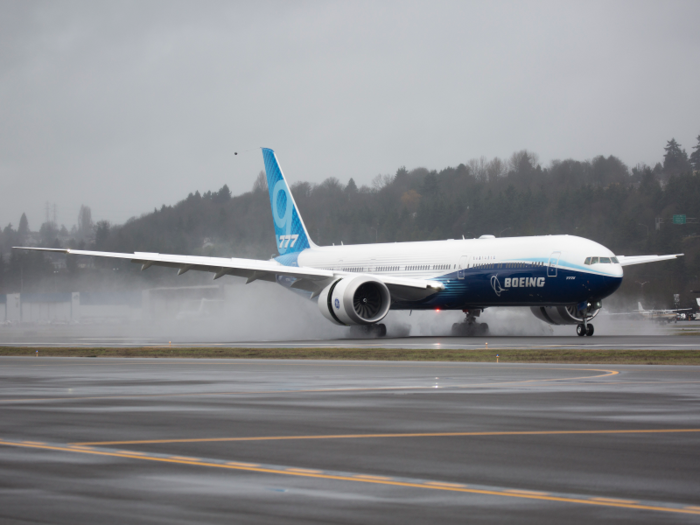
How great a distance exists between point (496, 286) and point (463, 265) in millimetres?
2279

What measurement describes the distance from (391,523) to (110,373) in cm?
1689

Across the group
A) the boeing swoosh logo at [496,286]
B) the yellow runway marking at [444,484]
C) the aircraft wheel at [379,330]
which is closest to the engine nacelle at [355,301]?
the aircraft wheel at [379,330]

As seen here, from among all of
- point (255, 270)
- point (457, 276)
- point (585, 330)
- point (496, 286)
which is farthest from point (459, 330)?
point (255, 270)

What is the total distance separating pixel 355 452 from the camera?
9180 millimetres

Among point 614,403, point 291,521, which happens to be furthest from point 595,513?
point 614,403

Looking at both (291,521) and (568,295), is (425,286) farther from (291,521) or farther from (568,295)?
(291,521)

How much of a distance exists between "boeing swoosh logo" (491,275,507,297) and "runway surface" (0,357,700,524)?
2185 centimetres

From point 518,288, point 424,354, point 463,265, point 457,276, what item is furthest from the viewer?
point 457,276

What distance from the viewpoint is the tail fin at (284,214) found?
5256 cm

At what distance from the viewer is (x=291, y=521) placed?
6309mm

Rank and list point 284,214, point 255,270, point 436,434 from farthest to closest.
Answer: point 284,214, point 255,270, point 436,434

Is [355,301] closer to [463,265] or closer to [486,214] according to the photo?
[463,265]

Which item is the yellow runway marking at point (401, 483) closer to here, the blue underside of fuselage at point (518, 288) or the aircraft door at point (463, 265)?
the blue underside of fuselage at point (518, 288)

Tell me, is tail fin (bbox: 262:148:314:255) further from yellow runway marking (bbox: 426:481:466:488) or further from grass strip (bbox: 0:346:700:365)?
yellow runway marking (bbox: 426:481:466:488)
